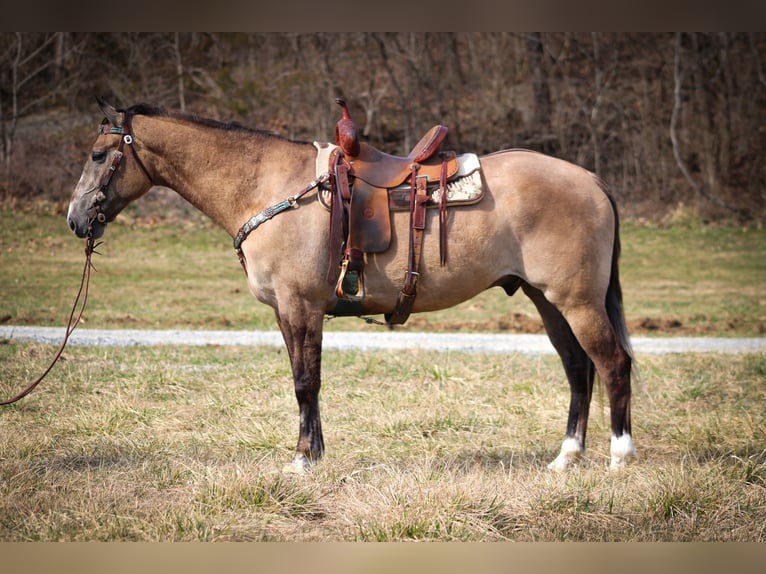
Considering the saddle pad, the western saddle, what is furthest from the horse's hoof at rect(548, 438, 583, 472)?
the saddle pad

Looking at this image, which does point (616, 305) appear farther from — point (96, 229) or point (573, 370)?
point (96, 229)

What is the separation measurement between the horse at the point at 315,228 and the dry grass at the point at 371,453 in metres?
0.46

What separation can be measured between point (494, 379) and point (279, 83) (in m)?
7.67

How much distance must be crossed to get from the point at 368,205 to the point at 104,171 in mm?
1273

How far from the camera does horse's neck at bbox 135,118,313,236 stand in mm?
4141

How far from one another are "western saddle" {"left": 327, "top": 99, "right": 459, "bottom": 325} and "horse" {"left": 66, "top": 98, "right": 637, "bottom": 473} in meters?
0.05

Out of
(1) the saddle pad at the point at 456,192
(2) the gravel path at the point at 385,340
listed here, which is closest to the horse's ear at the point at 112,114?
(1) the saddle pad at the point at 456,192

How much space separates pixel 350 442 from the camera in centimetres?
477

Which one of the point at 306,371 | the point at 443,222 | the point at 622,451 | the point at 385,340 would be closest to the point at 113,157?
the point at 306,371

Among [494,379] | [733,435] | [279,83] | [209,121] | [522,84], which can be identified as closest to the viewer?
[209,121]

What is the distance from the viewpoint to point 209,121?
4199 mm

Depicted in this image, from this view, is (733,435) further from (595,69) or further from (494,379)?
(595,69)
